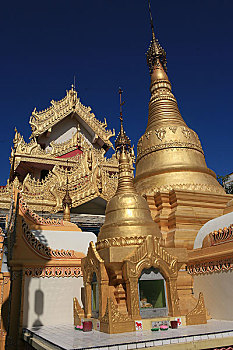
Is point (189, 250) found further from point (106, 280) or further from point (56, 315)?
point (56, 315)

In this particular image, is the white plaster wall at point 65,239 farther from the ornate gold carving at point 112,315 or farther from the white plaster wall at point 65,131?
the white plaster wall at point 65,131

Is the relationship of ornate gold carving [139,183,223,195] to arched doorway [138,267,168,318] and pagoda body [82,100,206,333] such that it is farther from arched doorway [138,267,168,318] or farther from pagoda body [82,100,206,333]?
arched doorway [138,267,168,318]

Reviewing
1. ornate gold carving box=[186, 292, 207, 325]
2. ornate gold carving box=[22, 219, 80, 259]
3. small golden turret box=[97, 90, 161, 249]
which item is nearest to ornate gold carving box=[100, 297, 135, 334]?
ornate gold carving box=[186, 292, 207, 325]

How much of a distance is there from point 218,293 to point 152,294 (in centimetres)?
136

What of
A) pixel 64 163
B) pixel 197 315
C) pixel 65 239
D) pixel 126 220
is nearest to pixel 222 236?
pixel 197 315

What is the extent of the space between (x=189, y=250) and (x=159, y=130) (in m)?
4.53

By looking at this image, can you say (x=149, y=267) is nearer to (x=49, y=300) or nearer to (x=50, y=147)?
(x=49, y=300)

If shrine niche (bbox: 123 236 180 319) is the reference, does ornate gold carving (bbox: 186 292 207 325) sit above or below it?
below

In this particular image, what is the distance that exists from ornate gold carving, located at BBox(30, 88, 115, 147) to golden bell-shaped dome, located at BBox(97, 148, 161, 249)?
13.0 meters

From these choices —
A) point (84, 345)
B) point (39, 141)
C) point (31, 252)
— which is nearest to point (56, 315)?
point (31, 252)

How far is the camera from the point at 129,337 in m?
4.52

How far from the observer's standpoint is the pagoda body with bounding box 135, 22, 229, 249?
27.0 feet

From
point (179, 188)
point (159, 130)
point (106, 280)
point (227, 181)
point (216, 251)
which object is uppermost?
point (227, 181)

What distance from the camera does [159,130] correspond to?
10617mm
